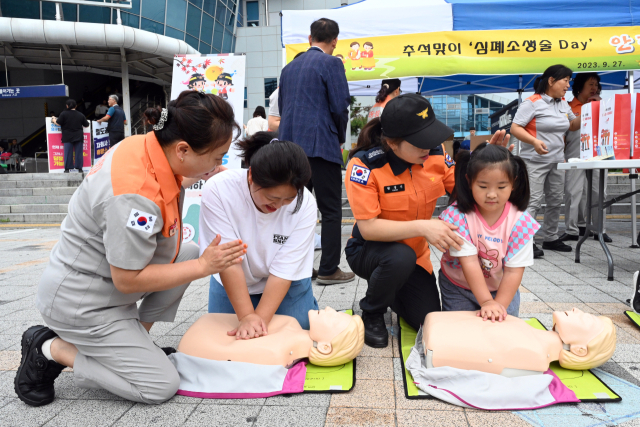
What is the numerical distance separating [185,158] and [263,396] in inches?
35.9

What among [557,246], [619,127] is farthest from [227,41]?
[619,127]

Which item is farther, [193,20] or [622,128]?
[193,20]

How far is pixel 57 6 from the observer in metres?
15.0

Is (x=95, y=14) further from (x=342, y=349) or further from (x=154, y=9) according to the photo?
(x=342, y=349)

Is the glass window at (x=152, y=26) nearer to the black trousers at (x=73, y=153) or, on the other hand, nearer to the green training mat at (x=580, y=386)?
the black trousers at (x=73, y=153)

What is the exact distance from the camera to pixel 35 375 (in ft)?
5.49

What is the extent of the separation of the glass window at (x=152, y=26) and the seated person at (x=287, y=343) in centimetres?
1744

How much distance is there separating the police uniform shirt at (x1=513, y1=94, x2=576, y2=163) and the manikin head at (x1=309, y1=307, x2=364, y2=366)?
3124mm

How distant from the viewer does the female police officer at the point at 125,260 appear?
1491 mm

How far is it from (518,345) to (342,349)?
A: 0.67 metres

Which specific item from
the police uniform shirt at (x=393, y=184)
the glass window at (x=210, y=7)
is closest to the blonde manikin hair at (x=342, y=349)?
the police uniform shirt at (x=393, y=184)

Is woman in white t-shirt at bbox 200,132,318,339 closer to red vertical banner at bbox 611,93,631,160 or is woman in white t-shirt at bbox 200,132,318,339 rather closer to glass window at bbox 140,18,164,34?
red vertical banner at bbox 611,93,631,160

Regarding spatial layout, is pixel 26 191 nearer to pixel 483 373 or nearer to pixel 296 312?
pixel 296 312

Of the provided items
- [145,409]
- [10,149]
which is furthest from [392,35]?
[10,149]
